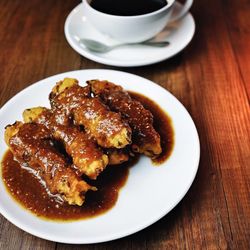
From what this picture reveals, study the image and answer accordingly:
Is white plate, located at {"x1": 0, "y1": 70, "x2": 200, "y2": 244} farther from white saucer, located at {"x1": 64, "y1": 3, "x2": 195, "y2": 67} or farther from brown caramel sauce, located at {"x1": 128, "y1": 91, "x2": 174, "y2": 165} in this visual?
white saucer, located at {"x1": 64, "y1": 3, "x2": 195, "y2": 67}

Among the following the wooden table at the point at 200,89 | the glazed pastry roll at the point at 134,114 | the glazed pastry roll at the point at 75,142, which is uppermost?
the glazed pastry roll at the point at 75,142

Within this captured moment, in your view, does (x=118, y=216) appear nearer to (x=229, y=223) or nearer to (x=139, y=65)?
(x=229, y=223)

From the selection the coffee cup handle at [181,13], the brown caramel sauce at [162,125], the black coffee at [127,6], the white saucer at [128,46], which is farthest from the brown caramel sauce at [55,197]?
the coffee cup handle at [181,13]

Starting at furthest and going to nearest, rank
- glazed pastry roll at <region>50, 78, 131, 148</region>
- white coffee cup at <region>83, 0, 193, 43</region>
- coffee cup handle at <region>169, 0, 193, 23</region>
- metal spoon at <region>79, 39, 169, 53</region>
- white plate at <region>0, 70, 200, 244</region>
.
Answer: coffee cup handle at <region>169, 0, 193, 23</region>, metal spoon at <region>79, 39, 169, 53</region>, white coffee cup at <region>83, 0, 193, 43</region>, glazed pastry roll at <region>50, 78, 131, 148</region>, white plate at <region>0, 70, 200, 244</region>

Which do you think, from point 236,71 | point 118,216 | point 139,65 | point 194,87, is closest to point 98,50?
point 139,65

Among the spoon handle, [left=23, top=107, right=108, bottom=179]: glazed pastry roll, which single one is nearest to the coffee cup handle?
the spoon handle

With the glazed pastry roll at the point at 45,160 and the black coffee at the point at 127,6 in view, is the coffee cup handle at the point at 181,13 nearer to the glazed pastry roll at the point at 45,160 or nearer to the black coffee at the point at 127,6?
the black coffee at the point at 127,6

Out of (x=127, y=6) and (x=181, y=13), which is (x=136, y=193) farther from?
(x=181, y=13)
